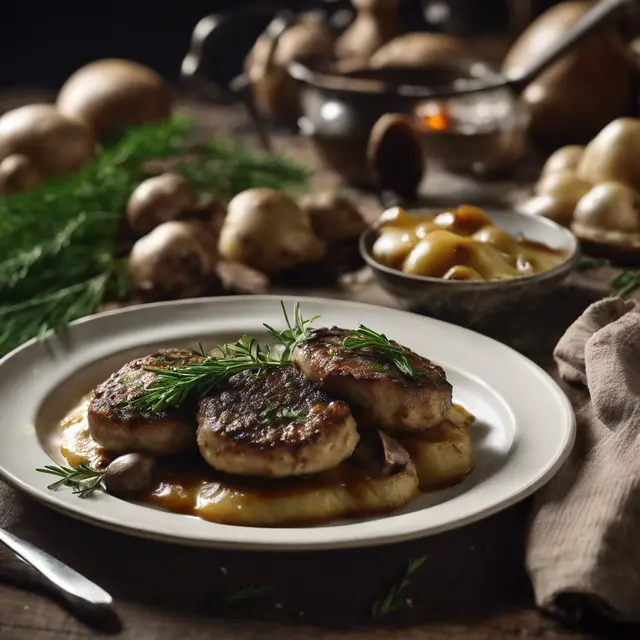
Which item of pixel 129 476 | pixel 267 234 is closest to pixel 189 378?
pixel 129 476

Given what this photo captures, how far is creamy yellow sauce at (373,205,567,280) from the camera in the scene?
6.45ft

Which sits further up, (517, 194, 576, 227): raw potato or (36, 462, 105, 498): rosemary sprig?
(36, 462, 105, 498): rosemary sprig

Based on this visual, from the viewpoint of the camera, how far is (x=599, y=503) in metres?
1.32

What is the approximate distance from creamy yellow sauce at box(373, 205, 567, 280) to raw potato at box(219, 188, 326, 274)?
10.5 inches

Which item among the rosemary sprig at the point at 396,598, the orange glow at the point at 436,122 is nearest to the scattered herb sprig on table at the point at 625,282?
the orange glow at the point at 436,122

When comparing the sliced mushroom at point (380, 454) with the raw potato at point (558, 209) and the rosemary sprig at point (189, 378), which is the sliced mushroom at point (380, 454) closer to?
the rosemary sprig at point (189, 378)

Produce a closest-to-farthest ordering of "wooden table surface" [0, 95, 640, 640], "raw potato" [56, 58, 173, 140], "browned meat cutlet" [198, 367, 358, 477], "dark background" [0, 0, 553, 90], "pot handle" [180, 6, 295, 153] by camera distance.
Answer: "wooden table surface" [0, 95, 640, 640]
"browned meat cutlet" [198, 367, 358, 477]
"pot handle" [180, 6, 295, 153]
"raw potato" [56, 58, 173, 140]
"dark background" [0, 0, 553, 90]

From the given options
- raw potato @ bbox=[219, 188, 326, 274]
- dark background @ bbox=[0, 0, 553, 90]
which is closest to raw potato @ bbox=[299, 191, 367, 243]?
raw potato @ bbox=[219, 188, 326, 274]

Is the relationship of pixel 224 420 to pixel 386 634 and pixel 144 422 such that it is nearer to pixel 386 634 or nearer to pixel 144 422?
pixel 144 422

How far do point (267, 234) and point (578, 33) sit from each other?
1113mm

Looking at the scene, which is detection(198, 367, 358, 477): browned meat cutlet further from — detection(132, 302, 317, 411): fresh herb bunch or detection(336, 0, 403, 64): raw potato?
detection(336, 0, 403, 64): raw potato

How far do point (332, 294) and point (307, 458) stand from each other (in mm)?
1081

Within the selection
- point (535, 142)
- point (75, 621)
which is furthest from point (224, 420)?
point (535, 142)

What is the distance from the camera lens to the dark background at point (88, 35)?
5254 millimetres
